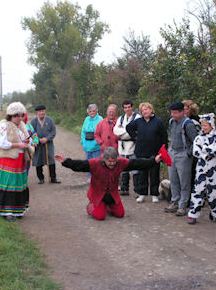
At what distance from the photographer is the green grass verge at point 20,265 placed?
4766 millimetres

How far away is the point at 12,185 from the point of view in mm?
7441

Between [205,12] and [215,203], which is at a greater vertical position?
[205,12]

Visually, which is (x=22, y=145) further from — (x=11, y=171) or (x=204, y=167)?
(x=204, y=167)

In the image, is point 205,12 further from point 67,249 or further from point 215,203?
point 67,249

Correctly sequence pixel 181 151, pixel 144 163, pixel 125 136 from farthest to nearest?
pixel 125 136, pixel 181 151, pixel 144 163

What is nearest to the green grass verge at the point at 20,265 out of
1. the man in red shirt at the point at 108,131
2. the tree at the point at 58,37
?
the man in red shirt at the point at 108,131

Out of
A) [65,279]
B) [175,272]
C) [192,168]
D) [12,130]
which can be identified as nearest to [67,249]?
[65,279]

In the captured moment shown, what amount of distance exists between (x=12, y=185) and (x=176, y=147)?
266cm

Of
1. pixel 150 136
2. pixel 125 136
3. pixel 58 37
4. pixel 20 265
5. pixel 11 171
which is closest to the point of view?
pixel 20 265

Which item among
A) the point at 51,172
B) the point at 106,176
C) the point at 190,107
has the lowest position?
the point at 51,172

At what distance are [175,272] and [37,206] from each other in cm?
383

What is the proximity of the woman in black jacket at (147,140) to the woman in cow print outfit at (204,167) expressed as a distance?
1.19 m

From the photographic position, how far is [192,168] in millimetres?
7875

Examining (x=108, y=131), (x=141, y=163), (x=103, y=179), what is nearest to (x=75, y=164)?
(x=103, y=179)
